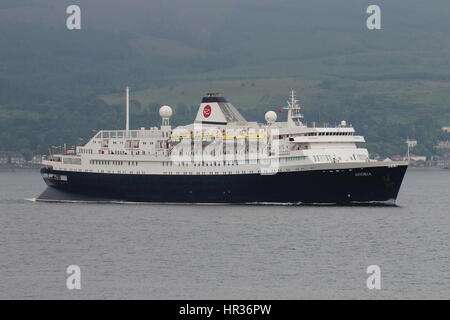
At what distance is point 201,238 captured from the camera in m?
67.1

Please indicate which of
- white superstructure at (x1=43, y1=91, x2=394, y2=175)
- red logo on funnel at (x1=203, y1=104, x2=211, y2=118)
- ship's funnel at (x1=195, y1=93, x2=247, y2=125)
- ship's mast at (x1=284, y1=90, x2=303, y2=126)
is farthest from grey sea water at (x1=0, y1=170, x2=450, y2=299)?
red logo on funnel at (x1=203, y1=104, x2=211, y2=118)

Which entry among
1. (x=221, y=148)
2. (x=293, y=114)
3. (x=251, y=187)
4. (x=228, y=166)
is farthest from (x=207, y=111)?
(x=251, y=187)

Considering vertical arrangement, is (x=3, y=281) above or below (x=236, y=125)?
below

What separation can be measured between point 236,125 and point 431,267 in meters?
37.0

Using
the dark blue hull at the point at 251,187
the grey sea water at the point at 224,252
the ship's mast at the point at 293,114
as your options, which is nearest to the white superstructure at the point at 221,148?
the ship's mast at the point at 293,114

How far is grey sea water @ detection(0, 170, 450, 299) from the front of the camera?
50.5 metres

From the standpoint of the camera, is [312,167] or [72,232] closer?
[72,232]

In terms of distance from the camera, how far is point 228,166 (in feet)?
284

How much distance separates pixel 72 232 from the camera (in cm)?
7156

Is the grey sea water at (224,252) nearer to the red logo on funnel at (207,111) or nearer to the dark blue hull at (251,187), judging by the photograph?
the dark blue hull at (251,187)
